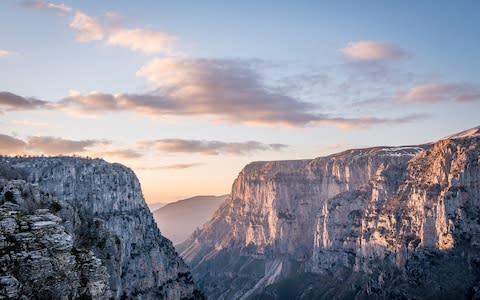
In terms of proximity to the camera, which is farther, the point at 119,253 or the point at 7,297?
the point at 119,253

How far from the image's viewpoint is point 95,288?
57.6 metres

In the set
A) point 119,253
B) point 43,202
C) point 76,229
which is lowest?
point 119,253

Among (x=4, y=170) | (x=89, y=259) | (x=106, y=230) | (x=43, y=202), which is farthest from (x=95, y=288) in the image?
(x=4, y=170)

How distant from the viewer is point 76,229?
103m

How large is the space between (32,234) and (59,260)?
4.06 meters

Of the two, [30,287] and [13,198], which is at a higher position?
[13,198]

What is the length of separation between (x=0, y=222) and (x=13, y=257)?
16.5 feet

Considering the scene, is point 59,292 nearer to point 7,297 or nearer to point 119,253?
point 7,297

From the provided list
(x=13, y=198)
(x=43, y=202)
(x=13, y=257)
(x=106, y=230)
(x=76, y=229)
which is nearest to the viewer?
(x=13, y=257)

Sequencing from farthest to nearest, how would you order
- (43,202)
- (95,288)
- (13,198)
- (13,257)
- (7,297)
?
(43,202) < (13,198) < (95,288) < (13,257) < (7,297)

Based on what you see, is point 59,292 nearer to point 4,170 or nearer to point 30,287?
point 30,287

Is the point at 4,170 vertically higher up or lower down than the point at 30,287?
higher up

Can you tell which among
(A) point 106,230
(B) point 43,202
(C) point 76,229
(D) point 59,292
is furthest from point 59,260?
(A) point 106,230

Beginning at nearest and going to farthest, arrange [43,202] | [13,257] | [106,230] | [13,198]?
[13,257] → [13,198] → [43,202] → [106,230]
